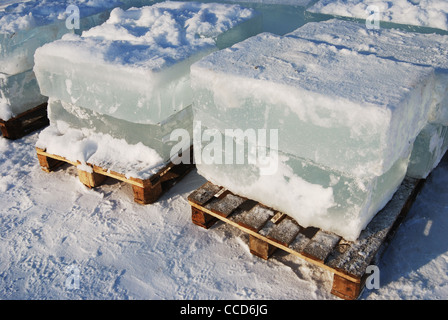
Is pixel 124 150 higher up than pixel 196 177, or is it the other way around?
pixel 124 150

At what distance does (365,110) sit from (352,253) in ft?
2.92

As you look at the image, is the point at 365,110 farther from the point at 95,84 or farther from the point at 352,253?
the point at 95,84

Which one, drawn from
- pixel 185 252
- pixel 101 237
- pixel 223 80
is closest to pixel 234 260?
pixel 185 252

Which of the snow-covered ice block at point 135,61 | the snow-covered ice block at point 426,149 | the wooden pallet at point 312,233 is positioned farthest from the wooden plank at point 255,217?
the snow-covered ice block at point 426,149

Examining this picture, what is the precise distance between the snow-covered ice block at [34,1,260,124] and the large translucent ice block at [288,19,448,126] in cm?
85

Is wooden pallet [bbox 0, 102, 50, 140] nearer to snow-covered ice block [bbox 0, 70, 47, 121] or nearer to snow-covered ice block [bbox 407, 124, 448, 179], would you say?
snow-covered ice block [bbox 0, 70, 47, 121]

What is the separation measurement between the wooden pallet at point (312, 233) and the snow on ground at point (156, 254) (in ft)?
0.41

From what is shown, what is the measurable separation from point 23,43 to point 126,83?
1.76m

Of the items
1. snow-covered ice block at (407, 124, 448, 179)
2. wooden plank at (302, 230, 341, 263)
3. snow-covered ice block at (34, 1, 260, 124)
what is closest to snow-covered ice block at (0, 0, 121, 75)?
snow-covered ice block at (34, 1, 260, 124)

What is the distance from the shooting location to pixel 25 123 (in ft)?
14.7

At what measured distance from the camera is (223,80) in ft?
8.83

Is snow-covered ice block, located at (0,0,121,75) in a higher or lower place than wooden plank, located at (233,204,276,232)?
higher

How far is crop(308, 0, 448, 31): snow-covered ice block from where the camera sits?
3818 millimetres

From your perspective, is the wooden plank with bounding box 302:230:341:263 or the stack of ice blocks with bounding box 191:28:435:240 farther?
the wooden plank with bounding box 302:230:341:263
